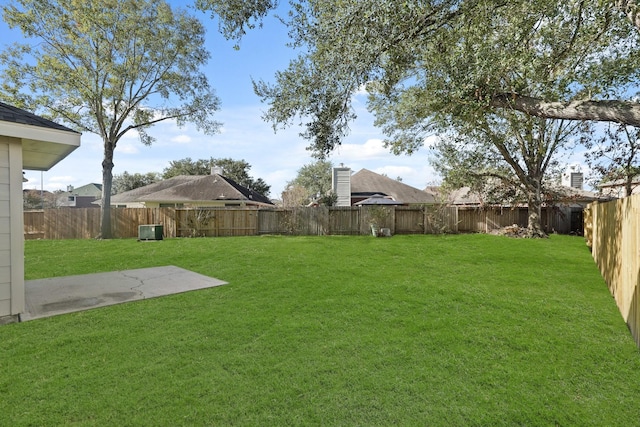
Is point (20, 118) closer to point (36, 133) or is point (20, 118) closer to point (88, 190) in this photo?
point (36, 133)

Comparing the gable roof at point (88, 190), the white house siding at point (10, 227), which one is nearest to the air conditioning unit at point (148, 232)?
the white house siding at point (10, 227)

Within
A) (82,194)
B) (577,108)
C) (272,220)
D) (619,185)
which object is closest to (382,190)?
(272,220)

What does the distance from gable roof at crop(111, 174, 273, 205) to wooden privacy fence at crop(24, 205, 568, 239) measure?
5046mm

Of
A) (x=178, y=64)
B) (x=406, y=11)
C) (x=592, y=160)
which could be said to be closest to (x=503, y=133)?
(x=592, y=160)

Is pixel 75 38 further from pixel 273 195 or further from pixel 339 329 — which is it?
pixel 273 195

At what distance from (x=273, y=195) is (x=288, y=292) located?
35868 mm

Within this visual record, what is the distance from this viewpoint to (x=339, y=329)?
13.3 feet

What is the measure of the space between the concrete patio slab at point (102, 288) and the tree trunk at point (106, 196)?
912cm

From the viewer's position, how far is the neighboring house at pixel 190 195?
2073cm

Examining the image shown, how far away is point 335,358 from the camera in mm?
3295

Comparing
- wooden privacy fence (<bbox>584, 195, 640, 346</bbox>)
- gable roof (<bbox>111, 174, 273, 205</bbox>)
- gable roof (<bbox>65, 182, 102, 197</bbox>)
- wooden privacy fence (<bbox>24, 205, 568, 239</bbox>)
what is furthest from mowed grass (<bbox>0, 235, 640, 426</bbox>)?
gable roof (<bbox>65, 182, 102, 197</bbox>)

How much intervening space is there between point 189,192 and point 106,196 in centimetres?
660

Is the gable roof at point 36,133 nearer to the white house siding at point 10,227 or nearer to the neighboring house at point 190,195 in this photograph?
the white house siding at point 10,227

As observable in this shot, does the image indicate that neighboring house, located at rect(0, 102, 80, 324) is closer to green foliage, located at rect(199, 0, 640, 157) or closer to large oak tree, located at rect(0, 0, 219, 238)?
green foliage, located at rect(199, 0, 640, 157)
